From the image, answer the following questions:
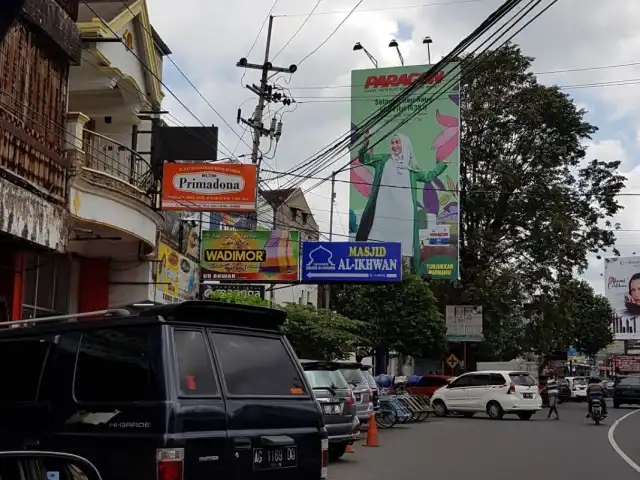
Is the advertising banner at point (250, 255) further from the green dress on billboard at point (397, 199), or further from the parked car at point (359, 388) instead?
the parked car at point (359, 388)

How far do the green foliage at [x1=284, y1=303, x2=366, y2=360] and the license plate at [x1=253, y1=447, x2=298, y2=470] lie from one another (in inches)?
712

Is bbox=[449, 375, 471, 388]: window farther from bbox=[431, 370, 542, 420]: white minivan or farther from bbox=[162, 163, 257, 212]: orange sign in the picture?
bbox=[162, 163, 257, 212]: orange sign

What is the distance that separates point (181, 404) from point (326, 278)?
2242cm

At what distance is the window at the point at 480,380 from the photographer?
27.5 metres

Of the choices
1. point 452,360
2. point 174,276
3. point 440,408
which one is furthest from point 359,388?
point 452,360

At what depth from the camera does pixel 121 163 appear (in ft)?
58.4

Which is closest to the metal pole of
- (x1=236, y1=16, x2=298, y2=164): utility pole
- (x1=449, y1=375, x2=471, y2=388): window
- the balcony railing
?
(x1=236, y1=16, x2=298, y2=164): utility pole

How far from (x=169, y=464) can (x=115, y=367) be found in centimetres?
84

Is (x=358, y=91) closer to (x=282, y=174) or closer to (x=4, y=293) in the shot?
(x=282, y=174)

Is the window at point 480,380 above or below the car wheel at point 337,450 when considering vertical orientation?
above

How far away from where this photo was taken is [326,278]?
27.8 m

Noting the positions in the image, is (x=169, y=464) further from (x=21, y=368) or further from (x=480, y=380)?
(x=480, y=380)

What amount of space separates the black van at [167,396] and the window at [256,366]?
1cm

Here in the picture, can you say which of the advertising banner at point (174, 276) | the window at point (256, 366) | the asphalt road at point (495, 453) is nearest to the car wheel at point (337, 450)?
the asphalt road at point (495, 453)
